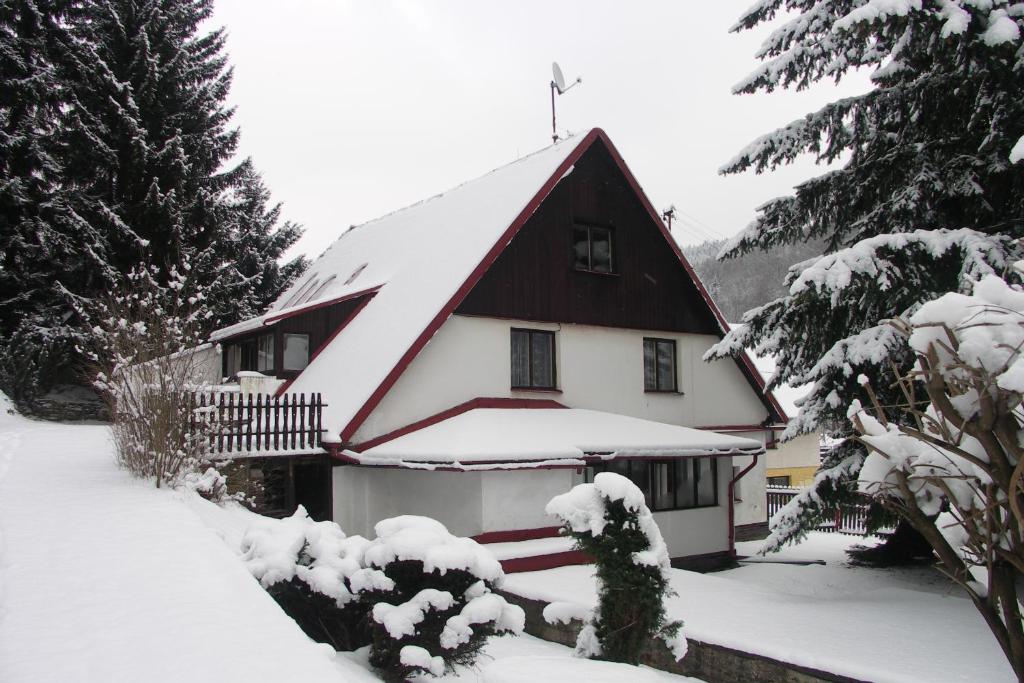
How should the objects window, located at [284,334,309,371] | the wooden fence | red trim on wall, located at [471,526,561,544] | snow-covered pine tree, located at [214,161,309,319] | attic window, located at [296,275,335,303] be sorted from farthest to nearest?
snow-covered pine tree, located at [214,161,309,319] < the wooden fence < attic window, located at [296,275,335,303] < window, located at [284,334,309,371] < red trim on wall, located at [471,526,561,544]

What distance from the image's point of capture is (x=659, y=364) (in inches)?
723

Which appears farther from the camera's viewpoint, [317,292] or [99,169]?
[99,169]

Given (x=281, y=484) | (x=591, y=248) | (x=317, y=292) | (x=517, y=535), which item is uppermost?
(x=591, y=248)

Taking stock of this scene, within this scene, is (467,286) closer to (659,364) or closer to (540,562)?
(540,562)

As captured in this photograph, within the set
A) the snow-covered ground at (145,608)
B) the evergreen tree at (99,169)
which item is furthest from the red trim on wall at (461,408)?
the evergreen tree at (99,169)

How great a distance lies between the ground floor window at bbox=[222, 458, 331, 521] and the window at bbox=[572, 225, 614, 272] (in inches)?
275

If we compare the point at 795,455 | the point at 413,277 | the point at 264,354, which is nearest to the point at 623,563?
the point at 413,277

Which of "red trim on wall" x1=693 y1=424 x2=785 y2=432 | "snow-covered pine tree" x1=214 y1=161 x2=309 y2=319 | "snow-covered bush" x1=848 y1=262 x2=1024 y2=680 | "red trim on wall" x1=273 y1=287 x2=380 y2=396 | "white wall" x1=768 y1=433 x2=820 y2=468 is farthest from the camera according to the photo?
"white wall" x1=768 y1=433 x2=820 y2=468

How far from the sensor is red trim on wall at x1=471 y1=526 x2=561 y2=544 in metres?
12.9

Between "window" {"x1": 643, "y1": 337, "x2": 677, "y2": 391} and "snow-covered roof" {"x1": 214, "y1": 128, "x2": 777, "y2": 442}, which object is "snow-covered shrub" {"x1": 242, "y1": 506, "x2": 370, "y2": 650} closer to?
"snow-covered roof" {"x1": 214, "y1": 128, "x2": 777, "y2": 442}

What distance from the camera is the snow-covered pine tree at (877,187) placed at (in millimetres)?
9336

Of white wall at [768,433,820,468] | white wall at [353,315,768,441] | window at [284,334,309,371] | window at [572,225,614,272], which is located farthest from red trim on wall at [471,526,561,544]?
white wall at [768,433,820,468]

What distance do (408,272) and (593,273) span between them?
164 inches

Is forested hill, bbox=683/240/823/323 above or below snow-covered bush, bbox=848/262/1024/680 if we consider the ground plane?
above
